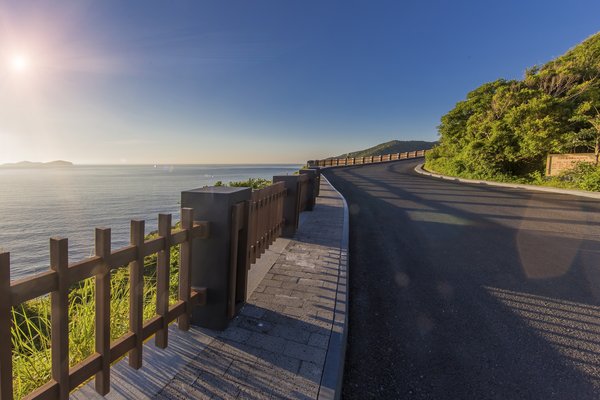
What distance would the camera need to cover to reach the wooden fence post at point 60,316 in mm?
1418

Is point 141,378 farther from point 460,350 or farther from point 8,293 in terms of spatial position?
point 460,350

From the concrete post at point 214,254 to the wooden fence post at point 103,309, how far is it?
86 cm

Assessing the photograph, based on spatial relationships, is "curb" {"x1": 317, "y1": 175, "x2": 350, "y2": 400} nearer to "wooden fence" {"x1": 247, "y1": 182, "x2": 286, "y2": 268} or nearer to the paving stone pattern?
the paving stone pattern

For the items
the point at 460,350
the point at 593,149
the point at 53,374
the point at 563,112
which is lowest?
the point at 460,350

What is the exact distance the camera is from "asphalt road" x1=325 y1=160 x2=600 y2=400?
2.23m

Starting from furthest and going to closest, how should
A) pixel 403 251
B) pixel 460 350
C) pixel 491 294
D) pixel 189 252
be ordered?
1. pixel 403 251
2. pixel 491 294
3. pixel 460 350
4. pixel 189 252

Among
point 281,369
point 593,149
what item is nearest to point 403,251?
point 281,369

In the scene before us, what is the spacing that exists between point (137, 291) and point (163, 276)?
0.26m

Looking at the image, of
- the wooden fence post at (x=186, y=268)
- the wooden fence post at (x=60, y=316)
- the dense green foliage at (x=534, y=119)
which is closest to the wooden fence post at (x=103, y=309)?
the wooden fence post at (x=60, y=316)

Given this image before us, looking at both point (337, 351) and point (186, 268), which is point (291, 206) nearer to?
point (186, 268)

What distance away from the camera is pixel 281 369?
2.17 metres

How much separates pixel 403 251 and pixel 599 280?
8.68ft

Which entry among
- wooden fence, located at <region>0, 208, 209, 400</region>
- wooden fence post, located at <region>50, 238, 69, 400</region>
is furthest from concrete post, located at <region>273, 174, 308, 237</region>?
wooden fence post, located at <region>50, 238, 69, 400</region>

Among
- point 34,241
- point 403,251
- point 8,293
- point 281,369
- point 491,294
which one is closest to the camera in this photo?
point 8,293
